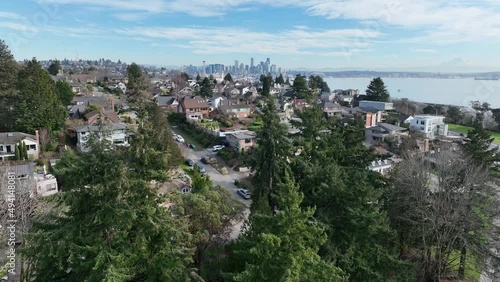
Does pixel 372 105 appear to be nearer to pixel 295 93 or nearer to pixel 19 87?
pixel 295 93

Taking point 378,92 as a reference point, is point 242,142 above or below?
below

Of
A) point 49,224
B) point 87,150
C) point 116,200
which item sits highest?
point 87,150

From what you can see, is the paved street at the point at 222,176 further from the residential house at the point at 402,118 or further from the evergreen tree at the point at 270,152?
the residential house at the point at 402,118

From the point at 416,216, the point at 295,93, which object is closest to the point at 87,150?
the point at 416,216

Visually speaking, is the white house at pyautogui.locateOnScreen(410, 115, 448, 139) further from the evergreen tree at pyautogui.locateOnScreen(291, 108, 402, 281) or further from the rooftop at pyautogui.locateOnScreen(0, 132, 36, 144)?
the rooftop at pyautogui.locateOnScreen(0, 132, 36, 144)

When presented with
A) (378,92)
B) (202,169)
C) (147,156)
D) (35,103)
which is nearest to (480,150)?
(147,156)

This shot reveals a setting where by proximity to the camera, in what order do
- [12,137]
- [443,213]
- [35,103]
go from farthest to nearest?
[35,103], [12,137], [443,213]

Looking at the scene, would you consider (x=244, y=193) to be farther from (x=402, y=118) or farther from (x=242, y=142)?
(x=402, y=118)

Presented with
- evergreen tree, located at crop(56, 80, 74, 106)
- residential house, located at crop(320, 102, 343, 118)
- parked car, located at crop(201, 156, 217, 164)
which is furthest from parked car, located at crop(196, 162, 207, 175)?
residential house, located at crop(320, 102, 343, 118)
